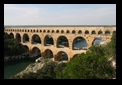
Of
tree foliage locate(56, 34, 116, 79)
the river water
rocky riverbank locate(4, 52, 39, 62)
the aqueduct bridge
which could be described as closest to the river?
the river water

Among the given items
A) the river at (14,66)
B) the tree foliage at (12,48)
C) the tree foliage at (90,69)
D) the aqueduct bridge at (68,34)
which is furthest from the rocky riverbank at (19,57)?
the tree foliage at (90,69)

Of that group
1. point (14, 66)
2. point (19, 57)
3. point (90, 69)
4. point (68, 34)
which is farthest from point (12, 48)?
point (90, 69)

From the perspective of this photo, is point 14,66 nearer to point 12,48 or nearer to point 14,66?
point 14,66

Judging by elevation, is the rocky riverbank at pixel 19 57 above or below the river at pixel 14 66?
above

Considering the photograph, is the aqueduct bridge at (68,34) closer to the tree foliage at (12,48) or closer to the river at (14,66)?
the tree foliage at (12,48)

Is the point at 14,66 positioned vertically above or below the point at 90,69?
below

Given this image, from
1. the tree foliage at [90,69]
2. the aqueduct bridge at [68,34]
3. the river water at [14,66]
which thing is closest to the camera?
the tree foliage at [90,69]

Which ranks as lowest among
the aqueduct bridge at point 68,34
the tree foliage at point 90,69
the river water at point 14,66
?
the river water at point 14,66

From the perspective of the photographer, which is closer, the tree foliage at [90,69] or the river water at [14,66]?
A: the tree foliage at [90,69]

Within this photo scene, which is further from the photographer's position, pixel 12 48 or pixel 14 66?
pixel 12 48

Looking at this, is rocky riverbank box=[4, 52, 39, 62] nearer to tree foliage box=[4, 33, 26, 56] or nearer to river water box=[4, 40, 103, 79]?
tree foliage box=[4, 33, 26, 56]
